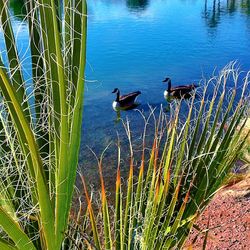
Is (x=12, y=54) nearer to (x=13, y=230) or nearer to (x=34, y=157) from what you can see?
(x=34, y=157)

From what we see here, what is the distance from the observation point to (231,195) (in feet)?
23.9

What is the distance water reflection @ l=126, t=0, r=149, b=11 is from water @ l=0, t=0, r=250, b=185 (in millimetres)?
1326

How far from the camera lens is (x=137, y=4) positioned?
39469 millimetres

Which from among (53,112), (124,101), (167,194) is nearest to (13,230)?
(53,112)

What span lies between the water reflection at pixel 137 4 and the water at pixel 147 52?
1.33 m

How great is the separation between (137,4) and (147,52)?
18.5 meters

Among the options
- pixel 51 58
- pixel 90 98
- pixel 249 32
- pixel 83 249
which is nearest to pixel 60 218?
pixel 51 58

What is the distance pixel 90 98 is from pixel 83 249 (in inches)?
546

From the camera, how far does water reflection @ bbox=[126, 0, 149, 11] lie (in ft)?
123

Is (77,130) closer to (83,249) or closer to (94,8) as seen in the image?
(83,249)

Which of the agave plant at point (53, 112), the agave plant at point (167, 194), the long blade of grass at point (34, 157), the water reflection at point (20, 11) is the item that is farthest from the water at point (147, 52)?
the long blade of grass at point (34, 157)

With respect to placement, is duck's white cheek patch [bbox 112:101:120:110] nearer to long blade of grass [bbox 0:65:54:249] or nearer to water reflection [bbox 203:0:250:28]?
long blade of grass [bbox 0:65:54:249]

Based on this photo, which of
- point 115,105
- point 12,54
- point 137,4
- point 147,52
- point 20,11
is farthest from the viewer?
point 137,4

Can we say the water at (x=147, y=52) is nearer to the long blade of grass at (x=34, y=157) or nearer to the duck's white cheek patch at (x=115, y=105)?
the duck's white cheek patch at (x=115, y=105)
